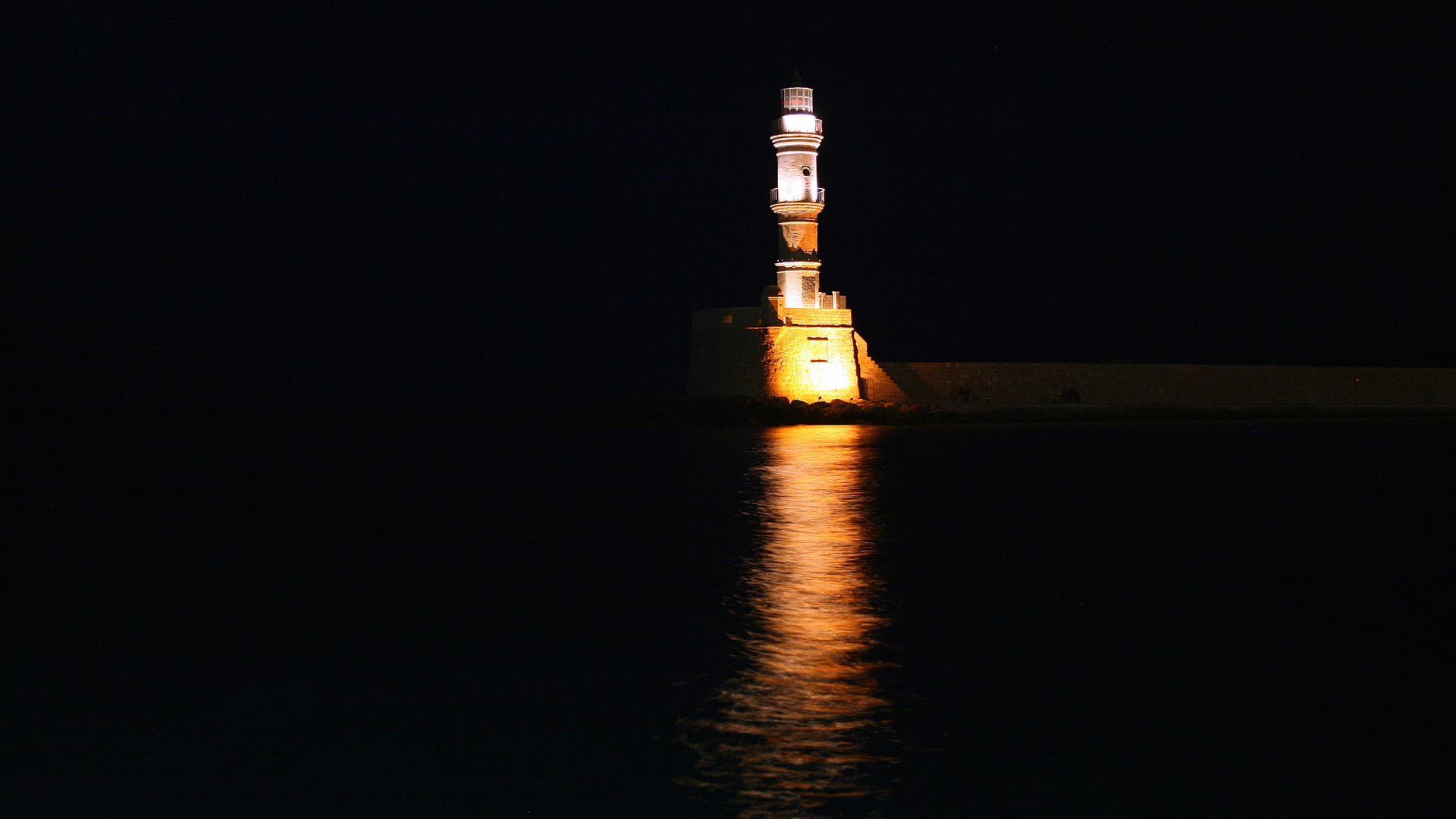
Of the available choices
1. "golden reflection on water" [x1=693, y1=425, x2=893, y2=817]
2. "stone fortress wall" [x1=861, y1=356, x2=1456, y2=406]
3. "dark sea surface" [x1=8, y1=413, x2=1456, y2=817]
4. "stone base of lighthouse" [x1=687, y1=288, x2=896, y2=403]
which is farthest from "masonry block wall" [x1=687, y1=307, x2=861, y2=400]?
"golden reflection on water" [x1=693, y1=425, x2=893, y2=817]

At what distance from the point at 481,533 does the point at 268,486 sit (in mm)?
6803

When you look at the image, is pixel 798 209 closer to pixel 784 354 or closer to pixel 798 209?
pixel 798 209

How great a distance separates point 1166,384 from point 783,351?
1094 cm

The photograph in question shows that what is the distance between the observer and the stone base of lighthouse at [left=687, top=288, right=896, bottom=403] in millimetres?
30125

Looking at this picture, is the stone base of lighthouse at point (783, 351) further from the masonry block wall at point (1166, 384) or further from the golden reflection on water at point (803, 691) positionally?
the golden reflection on water at point (803, 691)

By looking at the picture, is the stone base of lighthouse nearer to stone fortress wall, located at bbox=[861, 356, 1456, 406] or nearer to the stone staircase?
the stone staircase

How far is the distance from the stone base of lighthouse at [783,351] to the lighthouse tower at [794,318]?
0.06ft

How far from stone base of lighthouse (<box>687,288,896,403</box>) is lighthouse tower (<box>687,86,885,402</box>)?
2 centimetres

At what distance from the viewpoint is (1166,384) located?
3431cm

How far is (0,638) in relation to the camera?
7.04m

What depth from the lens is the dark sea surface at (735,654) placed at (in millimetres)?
4539

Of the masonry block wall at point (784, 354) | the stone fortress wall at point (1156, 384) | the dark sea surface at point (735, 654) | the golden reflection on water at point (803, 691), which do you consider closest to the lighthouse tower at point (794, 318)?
the masonry block wall at point (784, 354)

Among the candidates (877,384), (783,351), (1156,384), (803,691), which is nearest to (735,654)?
(803,691)

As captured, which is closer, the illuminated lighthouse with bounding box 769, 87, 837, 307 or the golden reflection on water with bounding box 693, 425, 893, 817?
the golden reflection on water with bounding box 693, 425, 893, 817
